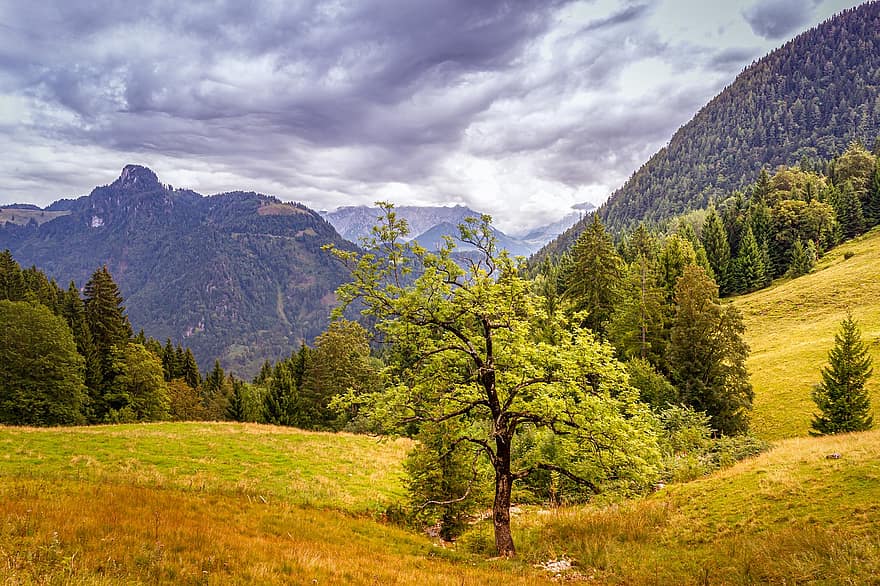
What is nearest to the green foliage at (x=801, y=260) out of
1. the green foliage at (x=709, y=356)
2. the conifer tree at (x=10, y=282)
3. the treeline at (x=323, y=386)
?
the green foliage at (x=709, y=356)

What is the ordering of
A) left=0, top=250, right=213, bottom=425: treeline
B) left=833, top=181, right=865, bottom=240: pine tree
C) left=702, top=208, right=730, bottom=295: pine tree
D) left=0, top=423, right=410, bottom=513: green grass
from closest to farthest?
left=0, top=423, right=410, bottom=513: green grass < left=0, top=250, right=213, bottom=425: treeline < left=702, top=208, right=730, bottom=295: pine tree < left=833, top=181, right=865, bottom=240: pine tree

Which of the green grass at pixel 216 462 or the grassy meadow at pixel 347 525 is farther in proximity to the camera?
the green grass at pixel 216 462

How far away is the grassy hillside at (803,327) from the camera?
38.8m

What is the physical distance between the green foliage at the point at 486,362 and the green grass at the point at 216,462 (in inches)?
116

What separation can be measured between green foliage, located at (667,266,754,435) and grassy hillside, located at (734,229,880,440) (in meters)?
3.53

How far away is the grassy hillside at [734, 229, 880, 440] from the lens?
127 feet

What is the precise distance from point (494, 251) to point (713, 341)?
30998 mm

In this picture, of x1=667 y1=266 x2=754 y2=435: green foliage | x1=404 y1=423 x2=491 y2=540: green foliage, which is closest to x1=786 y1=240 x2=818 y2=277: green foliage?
x1=667 y1=266 x2=754 y2=435: green foliage

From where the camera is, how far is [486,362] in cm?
1464

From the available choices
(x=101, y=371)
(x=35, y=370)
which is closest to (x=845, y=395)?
(x=35, y=370)

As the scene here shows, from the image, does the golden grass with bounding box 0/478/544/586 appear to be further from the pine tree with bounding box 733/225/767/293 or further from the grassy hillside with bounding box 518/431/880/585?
the pine tree with bounding box 733/225/767/293

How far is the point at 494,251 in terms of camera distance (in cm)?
1498

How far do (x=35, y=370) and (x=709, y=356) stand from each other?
214 feet

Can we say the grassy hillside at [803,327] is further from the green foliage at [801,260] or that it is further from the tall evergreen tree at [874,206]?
the tall evergreen tree at [874,206]
